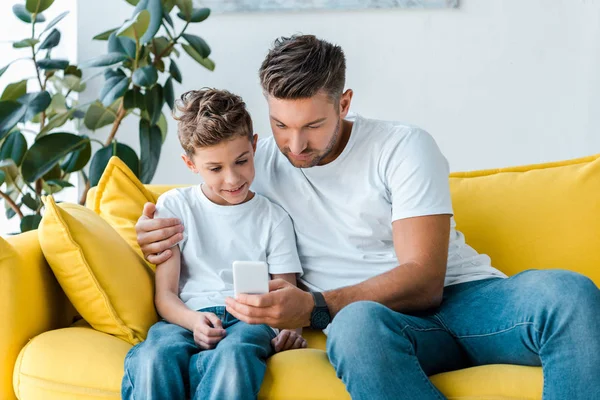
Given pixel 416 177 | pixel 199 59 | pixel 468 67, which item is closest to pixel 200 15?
pixel 199 59

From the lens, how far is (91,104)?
2926 mm

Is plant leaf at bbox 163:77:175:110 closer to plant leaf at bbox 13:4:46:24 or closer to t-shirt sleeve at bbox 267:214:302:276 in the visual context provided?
plant leaf at bbox 13:4:46:24

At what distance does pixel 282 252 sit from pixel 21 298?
59 cm

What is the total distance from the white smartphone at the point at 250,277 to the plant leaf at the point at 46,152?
4.85 ft

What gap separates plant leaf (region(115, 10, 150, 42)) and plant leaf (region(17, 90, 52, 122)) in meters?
0.36

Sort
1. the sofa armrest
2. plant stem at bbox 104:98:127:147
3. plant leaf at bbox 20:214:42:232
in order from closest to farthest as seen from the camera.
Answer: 1. the sofa armrest
2. plant leaf at bbox 20:214:42:232
3. plant stem at bbox 104:98:127:147

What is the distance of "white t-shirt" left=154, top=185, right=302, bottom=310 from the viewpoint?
5.75 feet

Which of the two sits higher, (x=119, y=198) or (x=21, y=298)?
(x=119, y=198)

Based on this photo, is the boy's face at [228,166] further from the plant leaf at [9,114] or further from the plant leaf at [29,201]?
the plant leaf at [29,201]

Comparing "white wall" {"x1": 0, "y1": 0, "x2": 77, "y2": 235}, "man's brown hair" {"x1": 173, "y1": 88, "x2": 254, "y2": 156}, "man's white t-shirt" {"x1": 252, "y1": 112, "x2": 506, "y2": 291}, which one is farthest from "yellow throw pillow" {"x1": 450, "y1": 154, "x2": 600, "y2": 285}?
"white wall" {"x1": 0, "y1": 0, "x2": 77, "y2": 235}

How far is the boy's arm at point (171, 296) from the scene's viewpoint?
1.63 m

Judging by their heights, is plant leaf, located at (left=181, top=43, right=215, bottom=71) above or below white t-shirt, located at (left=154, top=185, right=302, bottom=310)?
above

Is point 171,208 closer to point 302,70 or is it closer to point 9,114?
point 302,70

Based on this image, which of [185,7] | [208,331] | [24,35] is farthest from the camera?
[24,35]
